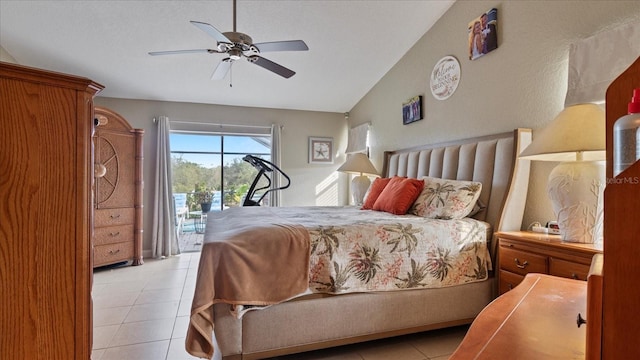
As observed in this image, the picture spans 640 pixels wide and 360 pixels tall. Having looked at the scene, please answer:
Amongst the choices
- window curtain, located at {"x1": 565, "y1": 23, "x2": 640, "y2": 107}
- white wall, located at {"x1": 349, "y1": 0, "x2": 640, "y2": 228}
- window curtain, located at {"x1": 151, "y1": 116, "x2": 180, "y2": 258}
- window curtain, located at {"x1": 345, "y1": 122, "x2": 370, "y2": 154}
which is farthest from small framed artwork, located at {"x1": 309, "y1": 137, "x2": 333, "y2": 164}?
window curtain, located at {"x1": 565, "y1": 23, "x2": 640, "y2": 107}

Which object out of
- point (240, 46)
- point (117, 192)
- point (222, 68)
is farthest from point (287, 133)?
point (240, 46)

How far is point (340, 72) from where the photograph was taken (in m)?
4.21

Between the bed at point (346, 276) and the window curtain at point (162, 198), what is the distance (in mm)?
3075

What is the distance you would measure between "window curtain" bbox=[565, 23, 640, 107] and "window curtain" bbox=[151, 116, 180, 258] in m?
4.64

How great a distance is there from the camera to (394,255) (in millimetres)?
1952

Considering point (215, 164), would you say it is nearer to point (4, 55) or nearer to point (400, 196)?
point (4, 55)

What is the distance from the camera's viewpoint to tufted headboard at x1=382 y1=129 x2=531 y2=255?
2293 mm

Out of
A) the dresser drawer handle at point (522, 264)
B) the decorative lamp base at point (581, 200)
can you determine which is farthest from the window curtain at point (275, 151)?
the decorative lamp base at point (581, 200)

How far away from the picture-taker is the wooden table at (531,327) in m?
0.63

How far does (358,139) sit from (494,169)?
2639mm

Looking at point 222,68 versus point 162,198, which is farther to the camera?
point 162,198

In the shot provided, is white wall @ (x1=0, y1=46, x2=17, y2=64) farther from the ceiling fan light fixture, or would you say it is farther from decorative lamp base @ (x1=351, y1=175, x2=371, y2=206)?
decorative lamp base @ (x1=351, y1=175, x2=371, y2=206)

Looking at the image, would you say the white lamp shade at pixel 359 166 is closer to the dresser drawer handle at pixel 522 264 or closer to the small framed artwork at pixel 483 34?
the small framed artwork at pixel 483 34

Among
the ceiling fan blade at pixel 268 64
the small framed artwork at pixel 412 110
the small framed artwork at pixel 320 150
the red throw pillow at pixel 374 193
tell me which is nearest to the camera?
the ceiling fan blade at pixel 268 64
